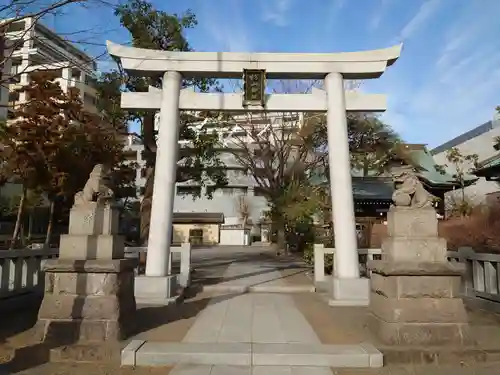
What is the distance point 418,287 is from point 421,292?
81 mm

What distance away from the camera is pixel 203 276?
15.0m

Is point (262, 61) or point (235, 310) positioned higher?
point (262, 61)

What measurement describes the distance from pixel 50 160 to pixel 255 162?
14336 mm

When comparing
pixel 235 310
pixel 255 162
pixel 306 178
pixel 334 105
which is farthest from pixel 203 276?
pixel 255 162

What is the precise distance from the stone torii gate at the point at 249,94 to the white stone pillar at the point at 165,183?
3cm

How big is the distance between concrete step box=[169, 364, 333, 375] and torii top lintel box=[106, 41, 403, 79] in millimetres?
7845

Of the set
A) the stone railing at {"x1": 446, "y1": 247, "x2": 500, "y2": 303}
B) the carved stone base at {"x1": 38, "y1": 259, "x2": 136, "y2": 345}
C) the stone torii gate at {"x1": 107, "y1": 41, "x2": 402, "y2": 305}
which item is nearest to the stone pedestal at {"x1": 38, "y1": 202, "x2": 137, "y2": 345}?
the carved stone base at {"x1": 38, "y1": 259, "x2": 136, "y2": 345}

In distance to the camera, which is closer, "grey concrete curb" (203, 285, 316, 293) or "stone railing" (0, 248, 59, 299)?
"stone railing" (0, 248, 59, 299)

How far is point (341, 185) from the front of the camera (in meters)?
10.4

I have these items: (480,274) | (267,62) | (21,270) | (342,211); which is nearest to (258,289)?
(342,211)

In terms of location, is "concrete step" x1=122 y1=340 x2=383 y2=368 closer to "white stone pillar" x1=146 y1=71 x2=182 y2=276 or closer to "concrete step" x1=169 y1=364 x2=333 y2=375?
"concrete step" x1=169 y1=364 x2=333 y2=375

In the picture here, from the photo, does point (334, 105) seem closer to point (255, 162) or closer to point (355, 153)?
point (355, 153)

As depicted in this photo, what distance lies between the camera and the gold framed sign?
35.6 feet

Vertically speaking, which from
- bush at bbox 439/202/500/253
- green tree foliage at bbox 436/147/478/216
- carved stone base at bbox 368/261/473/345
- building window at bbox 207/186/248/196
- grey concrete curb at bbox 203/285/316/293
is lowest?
grey concrete curb at bbox 203/285/316/293
